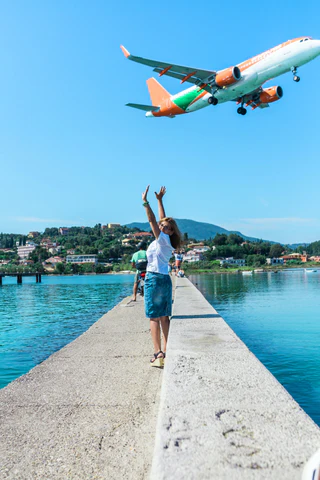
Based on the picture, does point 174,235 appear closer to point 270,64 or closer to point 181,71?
point 270,64

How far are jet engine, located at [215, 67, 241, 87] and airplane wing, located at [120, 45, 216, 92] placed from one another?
1.98 feet

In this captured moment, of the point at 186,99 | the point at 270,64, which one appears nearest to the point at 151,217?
the point at 270,64

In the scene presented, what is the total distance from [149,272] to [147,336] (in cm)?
258

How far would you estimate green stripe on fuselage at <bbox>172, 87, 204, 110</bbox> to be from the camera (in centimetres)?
2692

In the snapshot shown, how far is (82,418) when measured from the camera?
11.4 feet

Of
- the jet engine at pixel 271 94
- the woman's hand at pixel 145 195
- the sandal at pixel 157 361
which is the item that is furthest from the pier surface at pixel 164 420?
the jet engine at pixel 271 94

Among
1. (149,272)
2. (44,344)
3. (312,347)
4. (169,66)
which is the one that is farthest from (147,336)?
(169,66)

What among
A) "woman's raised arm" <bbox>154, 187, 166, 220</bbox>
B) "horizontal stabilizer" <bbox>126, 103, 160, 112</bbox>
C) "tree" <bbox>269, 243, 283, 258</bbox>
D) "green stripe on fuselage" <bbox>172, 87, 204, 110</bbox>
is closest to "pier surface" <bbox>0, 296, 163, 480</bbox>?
"woman's raised arm" <bbox>154, 187, 166, 220</bbox>

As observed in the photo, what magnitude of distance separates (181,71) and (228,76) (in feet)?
9.92

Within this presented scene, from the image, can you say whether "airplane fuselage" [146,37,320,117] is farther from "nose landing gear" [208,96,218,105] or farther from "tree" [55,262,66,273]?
"tree" [55,262,66,273]

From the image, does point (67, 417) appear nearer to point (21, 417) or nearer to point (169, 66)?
point (21, 417)

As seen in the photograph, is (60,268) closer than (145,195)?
No

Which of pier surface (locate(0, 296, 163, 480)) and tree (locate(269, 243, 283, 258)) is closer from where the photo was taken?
pier surface (locate(0, 296, 163, 480))

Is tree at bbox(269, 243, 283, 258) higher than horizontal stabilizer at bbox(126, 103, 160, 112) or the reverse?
the reverse
